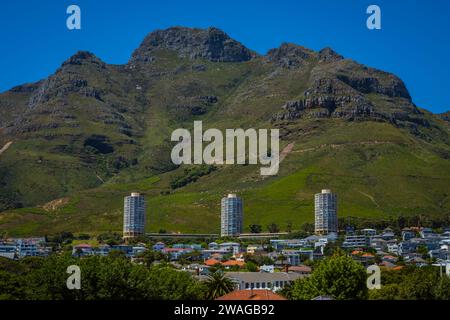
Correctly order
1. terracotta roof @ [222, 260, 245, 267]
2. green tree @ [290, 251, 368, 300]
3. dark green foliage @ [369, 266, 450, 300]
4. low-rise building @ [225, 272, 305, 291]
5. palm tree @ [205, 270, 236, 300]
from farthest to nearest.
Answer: terracotta roof @ [222, 260, 245, 267]
low-rise building @ [225, 272, 305, 291]
palm tree @ [205, 270, 236, 300]
green tree @ [290, 251, 368, 300]
dark green foliage @ [369, 266, 450, 300]

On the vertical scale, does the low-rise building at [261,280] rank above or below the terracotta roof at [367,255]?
below

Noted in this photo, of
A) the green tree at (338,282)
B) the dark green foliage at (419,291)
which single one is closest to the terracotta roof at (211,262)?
the dark green foliage at (419,291)

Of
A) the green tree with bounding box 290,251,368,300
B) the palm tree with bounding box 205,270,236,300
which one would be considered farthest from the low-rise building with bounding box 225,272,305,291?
the green tree with bounding box 290,251,368,300

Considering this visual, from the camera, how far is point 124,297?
218ft

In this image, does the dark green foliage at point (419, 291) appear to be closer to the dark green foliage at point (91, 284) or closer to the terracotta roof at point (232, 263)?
the dark green foliage at point (91, 284)

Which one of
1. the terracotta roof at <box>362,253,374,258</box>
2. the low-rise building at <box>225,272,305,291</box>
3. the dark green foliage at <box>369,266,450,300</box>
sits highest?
the terracotta roof at <box>362,253,374,258</box>

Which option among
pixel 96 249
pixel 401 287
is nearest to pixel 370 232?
pixel 96 249

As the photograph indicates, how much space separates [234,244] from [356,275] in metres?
111

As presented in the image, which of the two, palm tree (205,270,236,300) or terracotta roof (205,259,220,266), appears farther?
terracotta roof (205,259,220,266)

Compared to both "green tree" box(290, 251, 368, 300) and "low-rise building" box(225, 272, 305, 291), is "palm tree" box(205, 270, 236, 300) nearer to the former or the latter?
"green tree" box(290, 251, 368, 300)

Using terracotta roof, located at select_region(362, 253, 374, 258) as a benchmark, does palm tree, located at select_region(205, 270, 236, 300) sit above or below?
below
